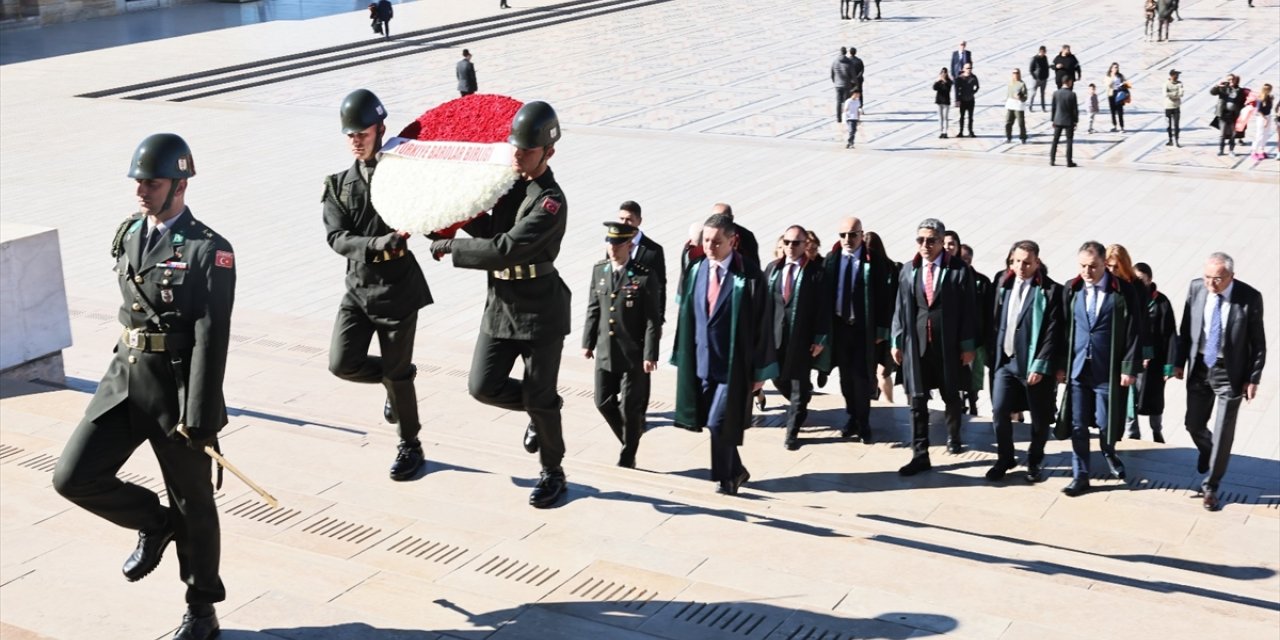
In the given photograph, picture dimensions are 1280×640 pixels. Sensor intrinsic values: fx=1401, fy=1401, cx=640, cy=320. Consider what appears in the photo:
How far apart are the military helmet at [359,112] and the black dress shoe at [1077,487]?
4598 millimetres

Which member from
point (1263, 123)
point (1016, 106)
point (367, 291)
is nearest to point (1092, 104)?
point (1016, 106)

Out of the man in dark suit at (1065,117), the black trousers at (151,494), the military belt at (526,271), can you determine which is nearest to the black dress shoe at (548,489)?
the military belt at (526,271)

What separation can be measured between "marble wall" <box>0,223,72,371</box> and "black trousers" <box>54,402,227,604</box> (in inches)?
172

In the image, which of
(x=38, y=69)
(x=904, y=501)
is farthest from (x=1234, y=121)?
(x=38, y=69)

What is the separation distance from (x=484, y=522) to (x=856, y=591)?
1.76 meters

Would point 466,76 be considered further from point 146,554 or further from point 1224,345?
point 146,554

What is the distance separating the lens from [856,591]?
5773 mm

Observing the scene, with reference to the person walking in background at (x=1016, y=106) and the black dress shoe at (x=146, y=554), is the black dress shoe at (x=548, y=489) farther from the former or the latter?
the person walking in background at (x=1016, y=106)

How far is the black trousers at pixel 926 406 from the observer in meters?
8.57

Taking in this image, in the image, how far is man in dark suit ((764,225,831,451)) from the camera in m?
8.86

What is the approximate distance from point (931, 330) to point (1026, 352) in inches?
23.7

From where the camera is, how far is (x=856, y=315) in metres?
9.07

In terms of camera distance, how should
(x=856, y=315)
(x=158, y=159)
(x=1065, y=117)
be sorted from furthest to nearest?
(x=1065, y=117) < (x=856, y=315) < (x=158, y=159)

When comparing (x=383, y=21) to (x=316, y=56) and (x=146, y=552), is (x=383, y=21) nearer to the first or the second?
(x=316, y=56)
